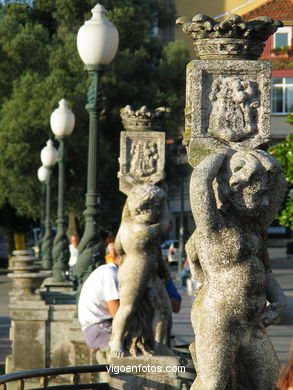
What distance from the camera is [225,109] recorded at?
5.66 metres

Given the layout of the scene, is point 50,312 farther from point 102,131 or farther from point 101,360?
point 102,131

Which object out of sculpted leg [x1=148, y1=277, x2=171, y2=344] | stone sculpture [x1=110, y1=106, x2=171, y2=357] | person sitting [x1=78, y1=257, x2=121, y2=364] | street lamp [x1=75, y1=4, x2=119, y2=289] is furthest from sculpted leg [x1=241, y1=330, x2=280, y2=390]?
street lamp [x1=75, y1=4, x2=119, y2=289]

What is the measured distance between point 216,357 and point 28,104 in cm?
3814

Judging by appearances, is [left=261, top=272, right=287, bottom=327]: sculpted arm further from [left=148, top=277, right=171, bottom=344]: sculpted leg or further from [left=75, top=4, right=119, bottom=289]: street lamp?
[left=75, top=4, right=119, bottom=289]: street lamp

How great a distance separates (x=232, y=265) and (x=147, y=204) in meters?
3.74

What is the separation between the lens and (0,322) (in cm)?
2186

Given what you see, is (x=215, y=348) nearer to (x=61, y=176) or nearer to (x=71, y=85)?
(x=61, y=176)

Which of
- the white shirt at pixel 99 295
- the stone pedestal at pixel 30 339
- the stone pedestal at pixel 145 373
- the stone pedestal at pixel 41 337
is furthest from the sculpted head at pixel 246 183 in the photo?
the stone pedestal at pixel 30 339

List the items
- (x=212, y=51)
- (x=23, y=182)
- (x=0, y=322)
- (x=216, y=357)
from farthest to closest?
(x=23, y=182) < (x=0, y=322) < (x=212, y=51) < (x=216, y=357)

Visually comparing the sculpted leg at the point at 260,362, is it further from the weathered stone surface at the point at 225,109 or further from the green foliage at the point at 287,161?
the green foliage at the point at 287,161

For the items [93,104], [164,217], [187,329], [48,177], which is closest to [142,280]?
[164,217]

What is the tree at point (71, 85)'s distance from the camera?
42094 millimetres

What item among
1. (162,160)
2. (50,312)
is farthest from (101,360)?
(50,312)

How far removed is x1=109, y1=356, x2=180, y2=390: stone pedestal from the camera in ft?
26.5
